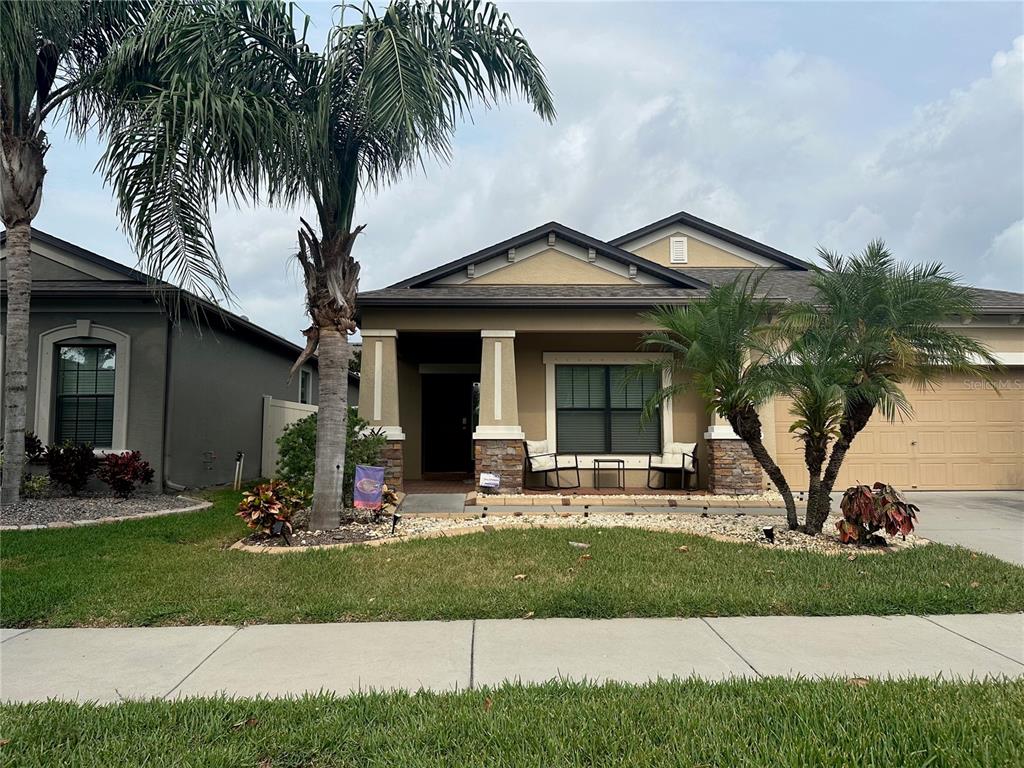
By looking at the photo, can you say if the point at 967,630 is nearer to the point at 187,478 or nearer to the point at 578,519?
the point at 578,519

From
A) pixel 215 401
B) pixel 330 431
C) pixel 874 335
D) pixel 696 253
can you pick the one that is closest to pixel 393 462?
pixel 330 431

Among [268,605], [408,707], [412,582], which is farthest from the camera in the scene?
[412,582]

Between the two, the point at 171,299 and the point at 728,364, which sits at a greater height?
the point at 171,299

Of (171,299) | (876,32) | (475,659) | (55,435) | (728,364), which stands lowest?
(475,659)

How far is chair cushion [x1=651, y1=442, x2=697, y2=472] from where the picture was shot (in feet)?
40.4

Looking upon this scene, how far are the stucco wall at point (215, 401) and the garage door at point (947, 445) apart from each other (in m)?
11.2

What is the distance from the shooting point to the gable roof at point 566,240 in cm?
1274

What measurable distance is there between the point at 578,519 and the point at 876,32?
826 cm

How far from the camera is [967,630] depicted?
15.5 feet

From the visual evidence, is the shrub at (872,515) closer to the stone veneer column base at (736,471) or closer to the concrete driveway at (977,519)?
the concrete driveway at (977,519)

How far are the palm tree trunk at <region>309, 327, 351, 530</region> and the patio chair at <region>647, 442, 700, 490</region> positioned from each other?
254 inches

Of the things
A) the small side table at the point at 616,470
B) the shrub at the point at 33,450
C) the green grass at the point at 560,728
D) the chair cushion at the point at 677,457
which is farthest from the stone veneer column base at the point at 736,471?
the shrub at the point at 33,450

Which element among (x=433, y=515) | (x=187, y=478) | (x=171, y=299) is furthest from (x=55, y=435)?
(x=433, y=515)

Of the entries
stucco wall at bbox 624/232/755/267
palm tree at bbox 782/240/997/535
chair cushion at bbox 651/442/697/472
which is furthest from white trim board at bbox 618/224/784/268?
palm tree at bbox 782/240/997/535
